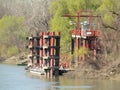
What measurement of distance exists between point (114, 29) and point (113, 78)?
5.23m

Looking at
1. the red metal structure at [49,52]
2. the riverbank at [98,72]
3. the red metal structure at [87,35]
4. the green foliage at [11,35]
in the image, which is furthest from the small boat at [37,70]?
the green foliage at [11,35]

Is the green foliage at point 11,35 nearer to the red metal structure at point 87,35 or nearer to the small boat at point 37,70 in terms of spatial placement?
the small boat at point 37,70

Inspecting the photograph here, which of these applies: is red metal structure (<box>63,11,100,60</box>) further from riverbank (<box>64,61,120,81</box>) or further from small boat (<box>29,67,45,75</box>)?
small boat (<box>29,67,45,75</box>)

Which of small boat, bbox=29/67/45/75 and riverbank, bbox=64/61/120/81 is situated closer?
riverbank, bbox=64/61/120/81

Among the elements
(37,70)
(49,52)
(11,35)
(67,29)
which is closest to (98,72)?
(49,52)

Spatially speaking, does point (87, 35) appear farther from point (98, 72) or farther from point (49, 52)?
point (98, 72)

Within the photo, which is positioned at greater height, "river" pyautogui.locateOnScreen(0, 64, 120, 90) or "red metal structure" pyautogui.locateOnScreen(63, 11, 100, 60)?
"red metal structure" pyautogui.locateOnScreen(63, 11, 100, 60)

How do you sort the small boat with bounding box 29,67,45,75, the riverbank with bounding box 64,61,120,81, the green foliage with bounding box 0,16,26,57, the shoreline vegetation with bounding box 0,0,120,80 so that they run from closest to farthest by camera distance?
the riverbank with bounding box 64,61,120,81 < the shoreline vegetation with bounding box 0,0,120,80 < the small boat with bounding box 29,67,45,75 < the green foliage with bounding box 0,16,26,57

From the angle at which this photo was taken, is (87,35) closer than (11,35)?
Yes

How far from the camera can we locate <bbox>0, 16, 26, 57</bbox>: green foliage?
95.0 meters

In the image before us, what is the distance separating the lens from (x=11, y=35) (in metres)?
95.6

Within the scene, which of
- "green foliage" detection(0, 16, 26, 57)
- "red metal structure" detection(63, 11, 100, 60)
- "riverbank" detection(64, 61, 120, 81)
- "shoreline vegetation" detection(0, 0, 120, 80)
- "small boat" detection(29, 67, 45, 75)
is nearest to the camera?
"riverbank" detection(64, 61, 120, 81)

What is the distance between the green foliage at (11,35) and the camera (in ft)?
312

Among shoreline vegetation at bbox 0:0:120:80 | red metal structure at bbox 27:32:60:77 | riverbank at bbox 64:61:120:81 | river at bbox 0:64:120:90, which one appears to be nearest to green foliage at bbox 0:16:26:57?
shoreline vegetation at bbox 0:0:120:80
